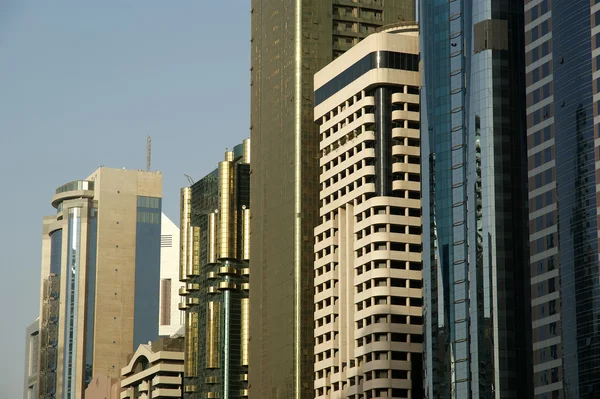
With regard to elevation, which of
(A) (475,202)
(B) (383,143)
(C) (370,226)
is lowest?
(A) (475,202)

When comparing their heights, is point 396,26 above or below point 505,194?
above

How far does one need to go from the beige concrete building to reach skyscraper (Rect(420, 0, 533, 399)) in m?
10.5

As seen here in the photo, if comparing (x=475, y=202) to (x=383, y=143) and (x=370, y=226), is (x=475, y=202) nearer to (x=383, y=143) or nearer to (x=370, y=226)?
(x=370, y=226)

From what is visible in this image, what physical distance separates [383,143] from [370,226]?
10.9 m

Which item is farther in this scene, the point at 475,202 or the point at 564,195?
the point at 475,202

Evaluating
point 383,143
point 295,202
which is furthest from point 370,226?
point 295,202

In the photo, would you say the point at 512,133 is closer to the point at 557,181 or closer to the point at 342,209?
the point at 557,181

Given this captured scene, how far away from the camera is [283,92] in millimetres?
199250

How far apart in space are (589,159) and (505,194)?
12.7 m

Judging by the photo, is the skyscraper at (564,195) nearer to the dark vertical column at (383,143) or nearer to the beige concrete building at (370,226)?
the beige concrete building at (370,226)

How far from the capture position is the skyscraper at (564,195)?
14862 centimetres

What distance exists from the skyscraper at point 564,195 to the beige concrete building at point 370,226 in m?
21.8

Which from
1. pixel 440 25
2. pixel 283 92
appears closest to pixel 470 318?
pixel 440 25

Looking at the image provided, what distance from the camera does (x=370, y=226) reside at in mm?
A: 176625
